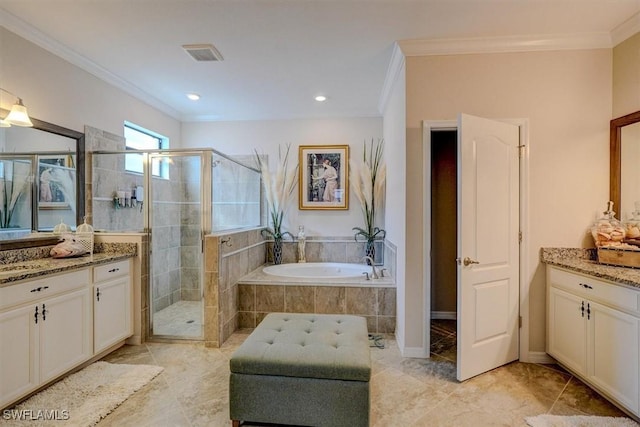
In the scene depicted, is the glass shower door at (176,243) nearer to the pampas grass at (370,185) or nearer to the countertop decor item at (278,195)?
the countertop decor item at (278,195)

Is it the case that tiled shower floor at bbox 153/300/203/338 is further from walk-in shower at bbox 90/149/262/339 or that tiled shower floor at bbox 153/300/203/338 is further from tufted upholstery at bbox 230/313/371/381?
tufted upholstery at bbox 230/313/371/381

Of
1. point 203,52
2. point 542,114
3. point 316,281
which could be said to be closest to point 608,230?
point 542,114

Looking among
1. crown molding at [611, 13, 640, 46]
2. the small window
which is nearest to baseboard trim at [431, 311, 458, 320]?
crown molding at [611, 13, 640, 46]

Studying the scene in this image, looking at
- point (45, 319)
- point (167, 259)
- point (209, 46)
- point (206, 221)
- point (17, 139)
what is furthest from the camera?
point (167, 259)

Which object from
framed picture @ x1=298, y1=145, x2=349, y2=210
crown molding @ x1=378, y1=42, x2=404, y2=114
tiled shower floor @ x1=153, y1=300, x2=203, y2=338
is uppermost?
crown molding @ x1=378, y1=42, x2=404, y2=114

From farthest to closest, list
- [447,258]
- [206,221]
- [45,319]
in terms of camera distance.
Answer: [447,258] → [206,221] → [45,319]

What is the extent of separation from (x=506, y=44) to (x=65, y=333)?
4134 mm

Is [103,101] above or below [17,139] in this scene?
above

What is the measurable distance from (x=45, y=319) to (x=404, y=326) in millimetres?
2717

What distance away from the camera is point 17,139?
2395 millimetres

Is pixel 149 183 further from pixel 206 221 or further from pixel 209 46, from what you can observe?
pixel 209 46

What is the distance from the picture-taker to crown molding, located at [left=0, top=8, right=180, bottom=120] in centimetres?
232

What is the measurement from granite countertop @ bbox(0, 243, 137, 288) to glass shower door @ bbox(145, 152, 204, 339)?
0.95 ft

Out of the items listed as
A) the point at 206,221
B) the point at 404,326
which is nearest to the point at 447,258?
the point at 404,326
